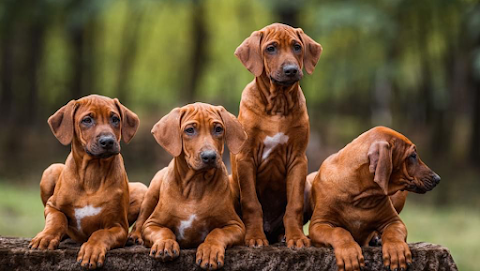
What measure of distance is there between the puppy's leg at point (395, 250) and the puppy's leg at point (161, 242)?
2.10 metres

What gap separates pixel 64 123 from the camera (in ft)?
20.8

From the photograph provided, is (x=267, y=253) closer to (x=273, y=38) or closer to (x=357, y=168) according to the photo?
(x=357, y=168)

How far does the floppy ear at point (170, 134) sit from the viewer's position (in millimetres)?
6230

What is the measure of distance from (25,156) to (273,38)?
68.4 ft

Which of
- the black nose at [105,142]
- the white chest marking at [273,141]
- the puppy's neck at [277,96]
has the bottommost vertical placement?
the black nose at [105,142]

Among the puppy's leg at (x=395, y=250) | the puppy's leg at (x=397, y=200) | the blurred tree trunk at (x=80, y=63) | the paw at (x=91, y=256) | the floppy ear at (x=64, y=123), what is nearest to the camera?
the paw at (x=91, y=256)

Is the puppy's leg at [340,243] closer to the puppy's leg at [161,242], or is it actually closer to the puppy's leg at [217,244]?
the puppy's leg at [217,244]

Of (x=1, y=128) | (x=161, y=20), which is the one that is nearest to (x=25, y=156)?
(x=1, y=128)

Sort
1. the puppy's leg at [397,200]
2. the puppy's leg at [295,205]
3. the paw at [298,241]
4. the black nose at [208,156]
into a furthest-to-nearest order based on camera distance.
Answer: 1. the puppy's leg at [397,200]
2. the puppy's leg at [295,205]
3. the paw at [298,241]
4. the black nose at [208,156]

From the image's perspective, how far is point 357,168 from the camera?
6.56 m

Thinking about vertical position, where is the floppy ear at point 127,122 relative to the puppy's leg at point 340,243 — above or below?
above

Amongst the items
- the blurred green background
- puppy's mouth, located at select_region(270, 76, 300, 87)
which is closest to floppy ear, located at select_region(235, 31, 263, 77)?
puppy's mouth, located at select_region(270, 76, 300, 87)

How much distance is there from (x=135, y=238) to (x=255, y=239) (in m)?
1.37

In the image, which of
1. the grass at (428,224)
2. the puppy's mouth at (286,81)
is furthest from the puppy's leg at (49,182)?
the grass at (428,224)
